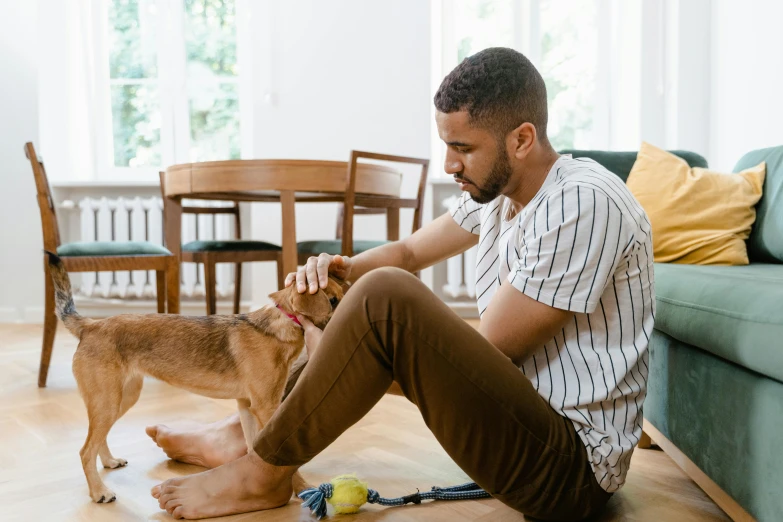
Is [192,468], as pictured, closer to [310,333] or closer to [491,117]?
[310,333]

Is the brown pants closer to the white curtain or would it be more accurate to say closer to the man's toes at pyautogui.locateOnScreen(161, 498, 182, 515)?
the man's toes at pyautogui.locateOnScreen(161, 498, 182, 515)

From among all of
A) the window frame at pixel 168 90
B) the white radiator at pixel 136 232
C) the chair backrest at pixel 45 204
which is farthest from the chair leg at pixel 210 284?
the window frame at pixel 168 90

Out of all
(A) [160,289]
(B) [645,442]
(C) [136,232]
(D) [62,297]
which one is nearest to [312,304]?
(D) [62,297]

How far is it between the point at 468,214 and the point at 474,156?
1.21ft

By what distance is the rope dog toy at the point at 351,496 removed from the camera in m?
1.28

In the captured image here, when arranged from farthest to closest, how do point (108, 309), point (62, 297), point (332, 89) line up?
point (108, 309)
point (332, 89)
point (62, 297)

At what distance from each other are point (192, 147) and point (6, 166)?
1.27m

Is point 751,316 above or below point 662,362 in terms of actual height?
above

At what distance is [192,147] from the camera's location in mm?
4574

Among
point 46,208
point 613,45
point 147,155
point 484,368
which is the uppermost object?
point 613,45

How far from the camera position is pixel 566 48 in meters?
4.32

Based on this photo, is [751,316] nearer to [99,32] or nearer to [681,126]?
[681,126]

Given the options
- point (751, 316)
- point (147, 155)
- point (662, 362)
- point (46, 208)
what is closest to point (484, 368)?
point (751, 316)

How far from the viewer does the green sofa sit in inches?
38.1
